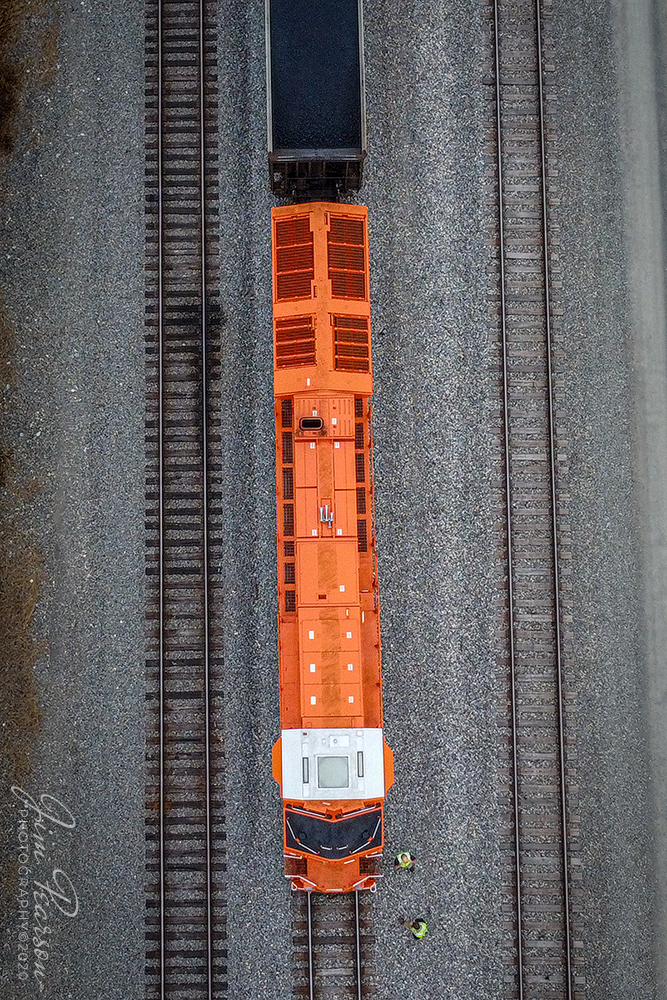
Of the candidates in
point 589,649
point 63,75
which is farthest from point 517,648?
point 63,75

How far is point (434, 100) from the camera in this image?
14.7 metres

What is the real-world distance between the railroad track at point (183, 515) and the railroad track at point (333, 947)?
4.63ft

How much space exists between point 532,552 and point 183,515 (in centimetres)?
658

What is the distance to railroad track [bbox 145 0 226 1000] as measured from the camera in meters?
13.4

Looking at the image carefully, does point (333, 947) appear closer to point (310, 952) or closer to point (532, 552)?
point (310, 952)

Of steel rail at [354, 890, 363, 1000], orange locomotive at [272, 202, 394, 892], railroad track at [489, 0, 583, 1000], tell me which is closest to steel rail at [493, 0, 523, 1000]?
railroad track at [489, 0, 583, 1000]

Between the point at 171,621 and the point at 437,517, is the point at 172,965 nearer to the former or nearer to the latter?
the point at 171,621

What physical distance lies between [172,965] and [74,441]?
960 cm

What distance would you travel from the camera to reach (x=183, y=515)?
14117 mm

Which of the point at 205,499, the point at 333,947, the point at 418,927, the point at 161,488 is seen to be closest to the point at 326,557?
the point at 205,499

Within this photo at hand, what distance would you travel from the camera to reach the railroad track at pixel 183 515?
13367 millimetres

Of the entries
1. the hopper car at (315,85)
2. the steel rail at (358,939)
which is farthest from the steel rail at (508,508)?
the hopper car at (315,85)

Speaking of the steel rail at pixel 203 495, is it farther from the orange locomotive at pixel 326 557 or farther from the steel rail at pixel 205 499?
the orange locomotive at pixel 326 557

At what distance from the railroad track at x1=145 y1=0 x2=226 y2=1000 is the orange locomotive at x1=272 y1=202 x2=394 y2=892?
1.79 m
